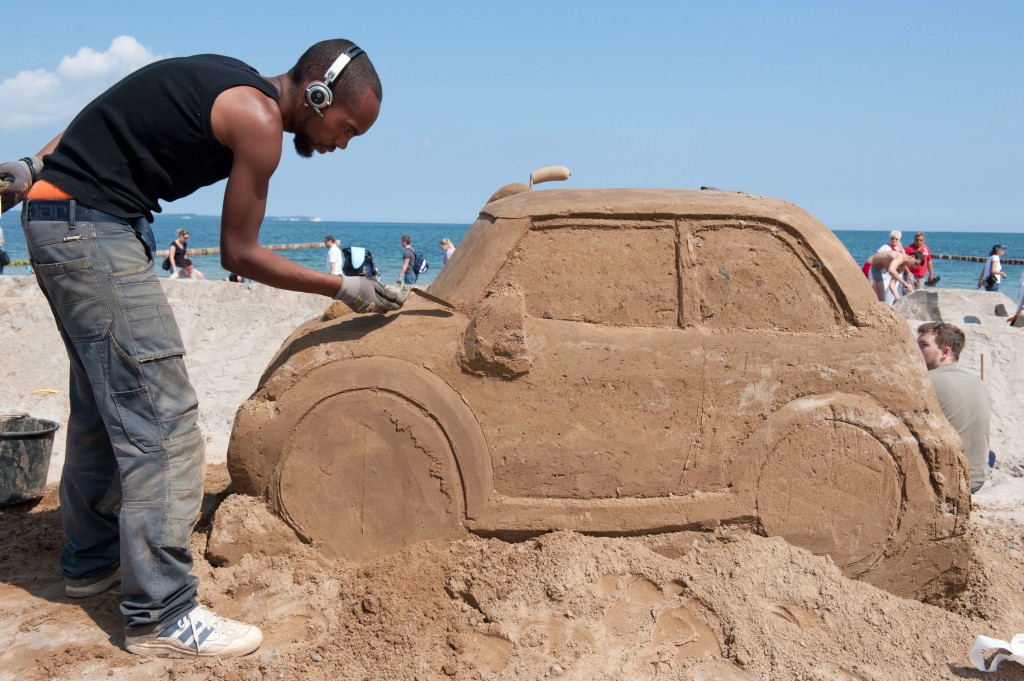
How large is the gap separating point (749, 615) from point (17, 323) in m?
7.38

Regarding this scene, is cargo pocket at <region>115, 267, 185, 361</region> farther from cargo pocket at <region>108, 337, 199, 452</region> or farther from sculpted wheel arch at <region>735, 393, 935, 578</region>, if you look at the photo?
sculpted wheel arch at <region>735, 393, 935, 578</region>

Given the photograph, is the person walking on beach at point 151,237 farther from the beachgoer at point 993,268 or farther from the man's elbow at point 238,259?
the beachgoer at point 993,268

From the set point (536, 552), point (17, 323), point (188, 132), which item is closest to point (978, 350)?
point (536, 552)

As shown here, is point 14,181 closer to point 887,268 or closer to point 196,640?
point 196,640

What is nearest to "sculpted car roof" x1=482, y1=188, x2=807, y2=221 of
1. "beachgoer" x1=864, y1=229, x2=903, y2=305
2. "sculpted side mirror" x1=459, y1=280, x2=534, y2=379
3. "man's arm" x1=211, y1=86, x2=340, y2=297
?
"sculpted side mirror" x1=459, y1=280, x2=534, y2=379

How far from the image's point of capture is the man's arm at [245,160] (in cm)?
276

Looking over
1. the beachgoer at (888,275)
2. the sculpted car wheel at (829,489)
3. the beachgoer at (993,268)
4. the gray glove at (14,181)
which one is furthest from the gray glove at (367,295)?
the beachgoer at (993,268)

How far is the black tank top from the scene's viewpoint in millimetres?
2756

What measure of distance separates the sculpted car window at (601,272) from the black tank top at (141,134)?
1.29 metres

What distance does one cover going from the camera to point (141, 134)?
2.77 meters

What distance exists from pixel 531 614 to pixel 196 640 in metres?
1.22

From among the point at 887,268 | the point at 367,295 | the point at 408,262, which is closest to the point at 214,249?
the point at 408,262

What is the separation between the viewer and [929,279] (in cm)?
1447

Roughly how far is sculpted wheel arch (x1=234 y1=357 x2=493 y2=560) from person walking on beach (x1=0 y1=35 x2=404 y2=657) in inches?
19.6
